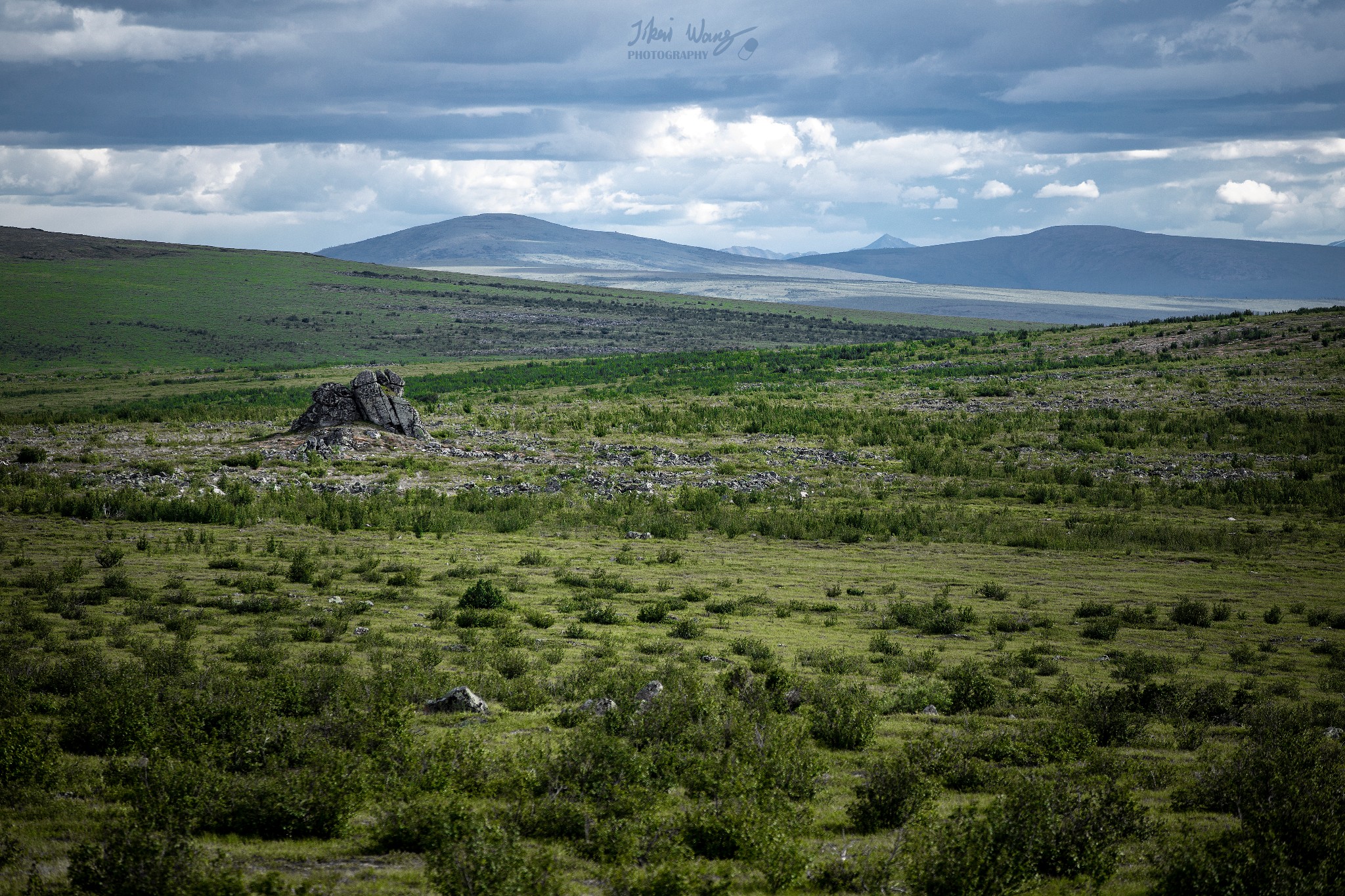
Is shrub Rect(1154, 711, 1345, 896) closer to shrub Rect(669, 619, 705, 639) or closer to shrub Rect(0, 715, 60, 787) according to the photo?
shrub Rect(669, 619, 705, 639)

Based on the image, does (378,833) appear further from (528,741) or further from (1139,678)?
(1139,678)

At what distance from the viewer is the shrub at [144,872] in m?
6.39

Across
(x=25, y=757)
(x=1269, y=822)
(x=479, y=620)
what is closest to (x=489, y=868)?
(x=25, y=757)

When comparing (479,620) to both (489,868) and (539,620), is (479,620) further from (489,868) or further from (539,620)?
(489,868)

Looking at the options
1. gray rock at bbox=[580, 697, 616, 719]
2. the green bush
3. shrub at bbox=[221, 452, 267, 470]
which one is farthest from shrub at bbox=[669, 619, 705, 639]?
shrub at bbox=[221, 452, 267, 470]

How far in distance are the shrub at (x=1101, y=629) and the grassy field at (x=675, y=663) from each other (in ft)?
0.37

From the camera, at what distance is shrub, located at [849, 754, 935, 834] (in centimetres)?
845

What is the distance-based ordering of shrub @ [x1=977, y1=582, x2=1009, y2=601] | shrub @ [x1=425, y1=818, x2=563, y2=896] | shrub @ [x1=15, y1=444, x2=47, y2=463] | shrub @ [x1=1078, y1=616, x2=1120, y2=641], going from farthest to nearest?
shrub @ [x1=15, y1=444, x2=47, y2=463], shrub @ [x1=977, y1=582, x2=1009, y2=601], shrub @ [x1=1078, y1=616, x2=1120, y2=641], shrub @ [x1=425, y1=818, x2=563, y2=896]

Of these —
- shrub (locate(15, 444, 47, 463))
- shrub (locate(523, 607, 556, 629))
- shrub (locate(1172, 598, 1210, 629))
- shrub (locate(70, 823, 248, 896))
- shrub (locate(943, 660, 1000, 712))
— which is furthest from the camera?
shrub (locate(15, 444, 47, 463))

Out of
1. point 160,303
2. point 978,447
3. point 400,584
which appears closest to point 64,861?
point 400,584

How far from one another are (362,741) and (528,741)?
185 cm

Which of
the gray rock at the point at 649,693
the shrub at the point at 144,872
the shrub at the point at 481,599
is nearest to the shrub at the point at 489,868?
the shrub at the point at 144,872

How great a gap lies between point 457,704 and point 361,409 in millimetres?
27449

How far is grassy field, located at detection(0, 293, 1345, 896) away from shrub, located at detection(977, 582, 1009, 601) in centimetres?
19
